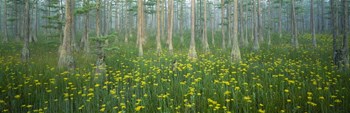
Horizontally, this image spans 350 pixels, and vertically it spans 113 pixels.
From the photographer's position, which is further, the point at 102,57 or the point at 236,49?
the point at 236,49

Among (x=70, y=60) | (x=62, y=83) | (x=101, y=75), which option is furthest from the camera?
(x=70, y=60)

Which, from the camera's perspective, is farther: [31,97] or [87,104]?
[31,97]

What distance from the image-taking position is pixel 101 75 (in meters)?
7.91

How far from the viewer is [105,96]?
578 centimetres

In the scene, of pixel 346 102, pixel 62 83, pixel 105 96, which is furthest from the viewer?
pixel 62 83

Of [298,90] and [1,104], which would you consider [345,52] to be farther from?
[1,104]

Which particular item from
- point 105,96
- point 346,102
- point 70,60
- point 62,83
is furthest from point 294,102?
point 70,60

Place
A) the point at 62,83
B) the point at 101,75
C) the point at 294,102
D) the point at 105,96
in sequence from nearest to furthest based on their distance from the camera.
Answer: the point at 294,102 → the point at 105,96 → the point at 62,83 → the point at 101,75

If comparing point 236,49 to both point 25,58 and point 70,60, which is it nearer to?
point 70,60

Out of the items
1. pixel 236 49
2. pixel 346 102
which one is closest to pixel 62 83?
pixel 346 102

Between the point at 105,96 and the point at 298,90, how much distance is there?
488 centimetres

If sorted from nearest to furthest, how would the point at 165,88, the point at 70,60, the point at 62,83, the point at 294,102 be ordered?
the point at 294,102 → the point at 165,88 → the point at 62,83 → the point at 70,60

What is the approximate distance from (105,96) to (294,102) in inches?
173

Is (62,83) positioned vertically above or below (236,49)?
below
